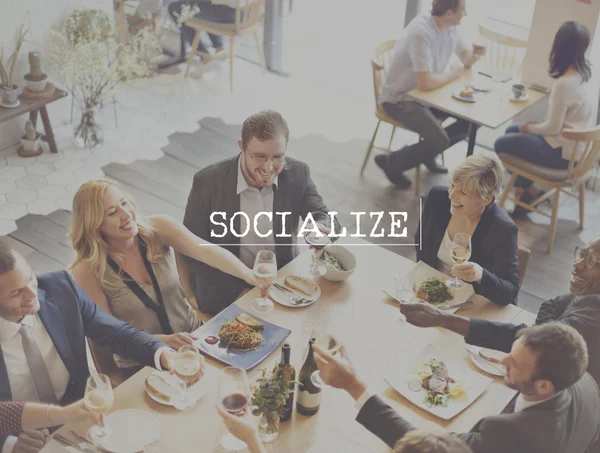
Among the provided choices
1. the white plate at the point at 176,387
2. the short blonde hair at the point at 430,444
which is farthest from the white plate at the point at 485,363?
the white plate at the point at 176,387

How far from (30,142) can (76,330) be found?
3.04 m

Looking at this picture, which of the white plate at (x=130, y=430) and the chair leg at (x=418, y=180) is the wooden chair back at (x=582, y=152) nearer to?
the chair leg at (x=418, y=180)

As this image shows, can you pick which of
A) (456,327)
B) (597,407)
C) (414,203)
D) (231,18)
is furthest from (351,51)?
(597,407)

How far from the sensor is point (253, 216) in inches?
125

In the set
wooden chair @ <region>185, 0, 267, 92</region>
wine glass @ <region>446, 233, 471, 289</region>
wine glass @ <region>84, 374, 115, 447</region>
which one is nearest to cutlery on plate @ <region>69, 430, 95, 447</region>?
wine glass @ <region>84, 374, 115, 447</region>

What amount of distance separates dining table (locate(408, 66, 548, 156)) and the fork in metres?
2.18

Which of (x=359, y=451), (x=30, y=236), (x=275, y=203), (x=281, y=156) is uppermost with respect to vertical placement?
(x=281, y=156)

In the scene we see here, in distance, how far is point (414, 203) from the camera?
4.99m

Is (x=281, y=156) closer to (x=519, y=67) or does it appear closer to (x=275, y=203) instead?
(x=275, y=203)

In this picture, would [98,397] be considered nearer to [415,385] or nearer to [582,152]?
[415,385]

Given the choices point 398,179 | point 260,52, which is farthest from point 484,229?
point 260,52

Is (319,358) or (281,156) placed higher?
(281,156)

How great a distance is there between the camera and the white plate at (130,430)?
2121mm

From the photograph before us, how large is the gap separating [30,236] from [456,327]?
→ 2.87 metres
